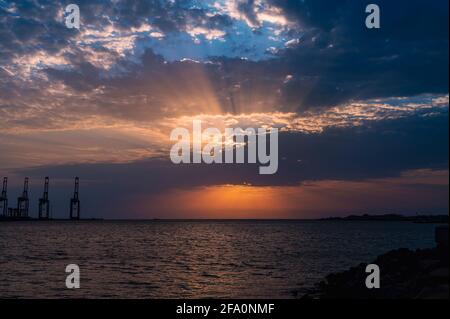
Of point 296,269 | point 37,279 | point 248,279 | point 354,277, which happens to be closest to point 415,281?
point 354,277

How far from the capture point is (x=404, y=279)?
22.6 m

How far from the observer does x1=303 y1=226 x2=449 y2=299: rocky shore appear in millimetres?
14159

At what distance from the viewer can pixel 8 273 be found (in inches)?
1416

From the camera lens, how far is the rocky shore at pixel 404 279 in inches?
557
